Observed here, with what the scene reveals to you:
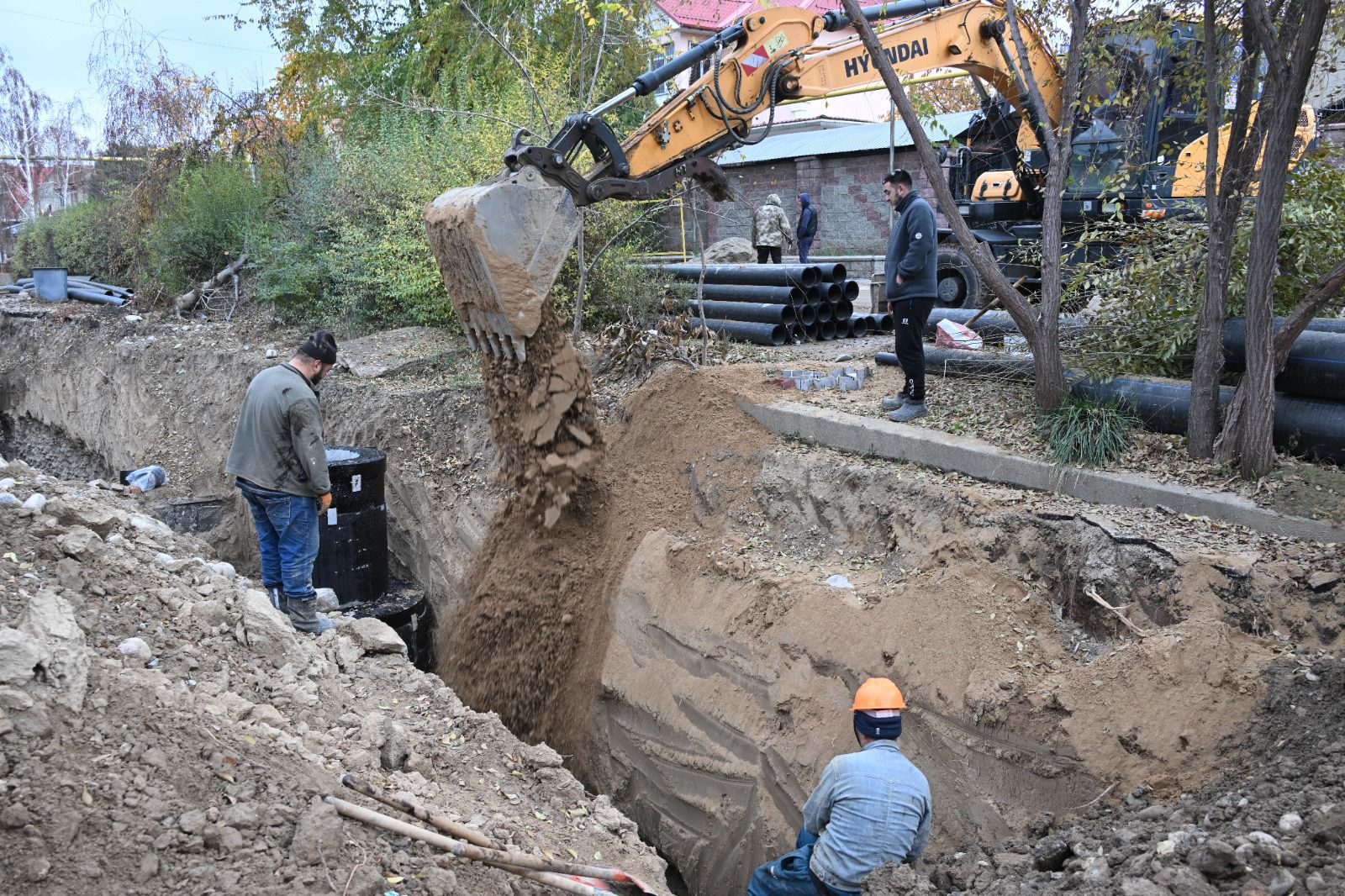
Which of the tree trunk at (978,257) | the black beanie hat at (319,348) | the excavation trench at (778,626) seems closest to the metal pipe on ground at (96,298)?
the excavation trench at (778,626)

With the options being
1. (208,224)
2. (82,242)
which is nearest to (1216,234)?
(208,224)

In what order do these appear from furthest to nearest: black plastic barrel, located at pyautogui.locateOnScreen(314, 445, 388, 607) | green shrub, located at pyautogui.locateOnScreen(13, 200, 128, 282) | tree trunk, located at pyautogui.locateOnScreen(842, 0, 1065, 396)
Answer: green shrub, located at pyautogui.locateOnScreen(13, 200, 128, 282) < black plastic barrel, located at pyautogui.locateOnScreen(314, 445, 388, 607) < tree trunk, located at pyautogui.locateOnScreen(842, 0, 1065, 396)

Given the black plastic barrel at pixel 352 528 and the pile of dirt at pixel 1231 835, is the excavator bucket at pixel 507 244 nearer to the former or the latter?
the black plastic barrel at pixel 352 528

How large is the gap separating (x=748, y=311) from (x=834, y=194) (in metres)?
12.9

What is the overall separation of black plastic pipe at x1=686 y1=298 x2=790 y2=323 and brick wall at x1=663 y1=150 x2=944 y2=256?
9.48 metres

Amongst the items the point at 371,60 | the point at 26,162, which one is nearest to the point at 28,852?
the point at 371,60

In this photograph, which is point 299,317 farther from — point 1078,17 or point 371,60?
point 1078,17

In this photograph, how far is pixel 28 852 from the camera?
293 cm

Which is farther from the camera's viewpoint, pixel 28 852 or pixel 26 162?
pixel 26 162

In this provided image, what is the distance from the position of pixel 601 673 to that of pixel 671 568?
0.91 m

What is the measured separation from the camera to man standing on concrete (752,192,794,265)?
47.2 feet

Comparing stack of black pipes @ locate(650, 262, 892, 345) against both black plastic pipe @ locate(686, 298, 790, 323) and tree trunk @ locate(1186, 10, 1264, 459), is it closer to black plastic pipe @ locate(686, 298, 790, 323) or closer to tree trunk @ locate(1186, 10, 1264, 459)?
black plastic pipe @ locate(686, 298, 790, 323)

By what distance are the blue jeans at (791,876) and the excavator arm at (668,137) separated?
11.1 ft

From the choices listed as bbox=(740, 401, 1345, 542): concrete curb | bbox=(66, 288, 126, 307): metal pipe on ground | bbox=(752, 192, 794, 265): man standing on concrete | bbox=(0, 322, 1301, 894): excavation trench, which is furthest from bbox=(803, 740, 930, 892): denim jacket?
bbox=(66, 288, 126, 307): metal pipe on ground
